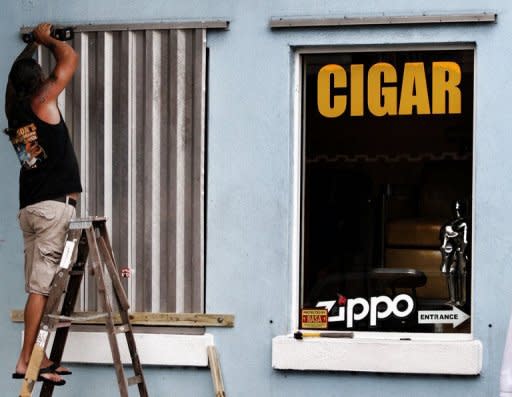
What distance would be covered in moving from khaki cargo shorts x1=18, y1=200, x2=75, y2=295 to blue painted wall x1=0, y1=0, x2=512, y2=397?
1.03 meters

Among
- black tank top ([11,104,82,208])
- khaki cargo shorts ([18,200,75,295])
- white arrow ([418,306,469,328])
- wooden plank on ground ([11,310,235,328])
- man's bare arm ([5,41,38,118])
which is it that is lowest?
wooden plank on ground ([11,310,235,328])

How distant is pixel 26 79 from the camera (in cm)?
902

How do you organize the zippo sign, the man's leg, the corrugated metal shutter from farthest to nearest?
the corrugated metal shutter, the zippo sign, the man's leg

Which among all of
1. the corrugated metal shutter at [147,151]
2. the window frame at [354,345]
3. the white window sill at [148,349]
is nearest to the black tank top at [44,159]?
the corrugated metal shutter at [147,151]

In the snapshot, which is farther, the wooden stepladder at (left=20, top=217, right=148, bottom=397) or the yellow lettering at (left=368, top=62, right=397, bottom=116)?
the yellow lettering at (left=368, top=62, right=397, bottom=116)

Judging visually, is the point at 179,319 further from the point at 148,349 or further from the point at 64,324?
the point at 64,324

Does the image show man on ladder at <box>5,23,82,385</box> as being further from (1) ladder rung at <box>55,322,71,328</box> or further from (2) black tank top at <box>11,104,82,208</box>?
(1) ladder rung at <box>55,322,71,328</box>

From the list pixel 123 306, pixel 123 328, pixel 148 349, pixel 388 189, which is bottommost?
pixel 148 349

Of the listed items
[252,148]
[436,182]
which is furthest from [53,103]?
[436,182]

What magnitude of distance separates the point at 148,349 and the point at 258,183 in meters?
1.39

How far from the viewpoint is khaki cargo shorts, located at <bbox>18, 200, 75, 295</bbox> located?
8.77 m

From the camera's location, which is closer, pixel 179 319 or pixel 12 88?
pixel 12 88

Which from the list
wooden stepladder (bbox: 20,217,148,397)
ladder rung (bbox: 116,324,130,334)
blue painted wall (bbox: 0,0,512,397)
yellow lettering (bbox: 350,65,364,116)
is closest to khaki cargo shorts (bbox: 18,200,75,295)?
wooden stepladder (bbox: 20,217,148,397)

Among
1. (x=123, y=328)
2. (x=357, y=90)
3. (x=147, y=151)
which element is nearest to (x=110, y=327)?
(x=123, y=328)
